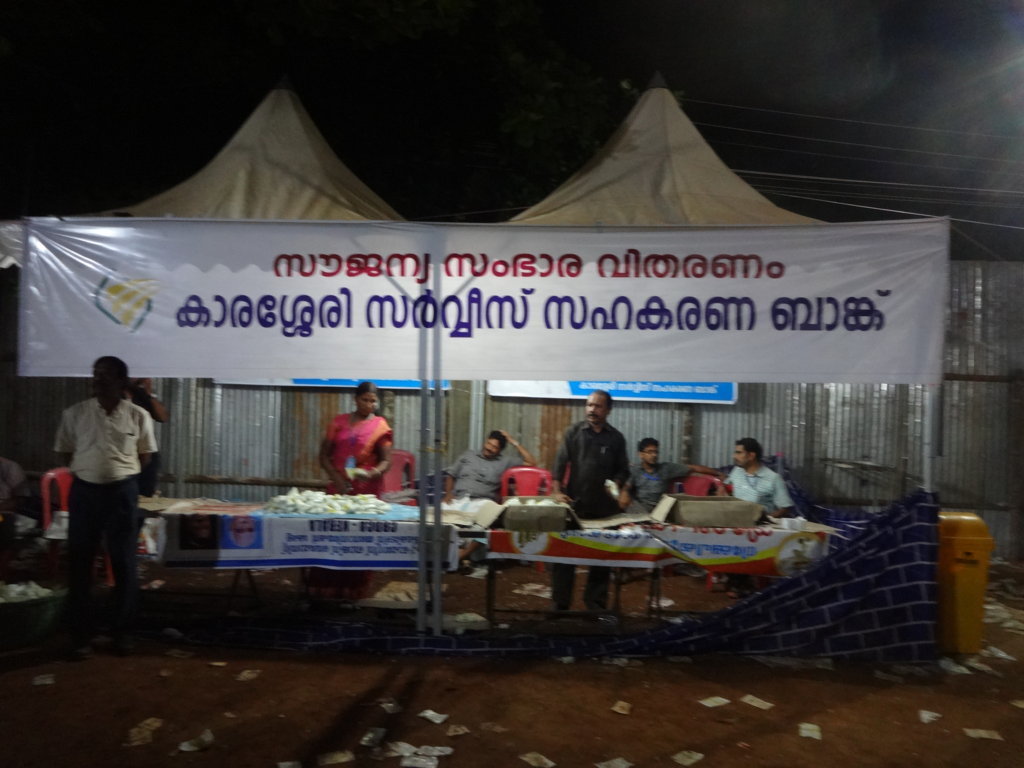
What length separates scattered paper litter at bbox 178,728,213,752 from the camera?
13.9ft

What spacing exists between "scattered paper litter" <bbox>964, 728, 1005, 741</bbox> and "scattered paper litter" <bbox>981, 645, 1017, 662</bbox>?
62.5 inches

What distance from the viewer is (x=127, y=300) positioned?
571 centimetres

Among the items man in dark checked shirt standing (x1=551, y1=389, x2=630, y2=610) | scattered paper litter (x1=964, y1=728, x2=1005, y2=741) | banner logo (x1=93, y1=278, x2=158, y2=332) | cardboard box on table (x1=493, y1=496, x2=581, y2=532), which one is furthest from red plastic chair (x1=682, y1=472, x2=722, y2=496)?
banner logo (x1=93, y1=278, x2=158, y2=332)

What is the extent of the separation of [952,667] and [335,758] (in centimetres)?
421

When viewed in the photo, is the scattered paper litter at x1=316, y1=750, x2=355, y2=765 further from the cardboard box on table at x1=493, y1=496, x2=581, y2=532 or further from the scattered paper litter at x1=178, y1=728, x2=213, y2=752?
the cardboard box on table at x1=493, y1=496, x2=581, y2=532

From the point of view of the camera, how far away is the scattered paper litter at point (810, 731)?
4.57 m

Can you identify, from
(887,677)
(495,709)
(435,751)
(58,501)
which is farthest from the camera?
(58,501)

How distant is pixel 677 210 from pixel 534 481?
13.4ft

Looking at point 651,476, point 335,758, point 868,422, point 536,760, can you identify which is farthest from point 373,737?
point 868,422

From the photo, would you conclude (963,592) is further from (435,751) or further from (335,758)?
(335,758)

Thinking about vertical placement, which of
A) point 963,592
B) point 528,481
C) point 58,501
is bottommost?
point 963,592

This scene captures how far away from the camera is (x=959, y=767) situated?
427 cm

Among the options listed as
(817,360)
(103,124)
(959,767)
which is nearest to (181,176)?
(103,124)

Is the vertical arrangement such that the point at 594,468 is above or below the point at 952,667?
above
